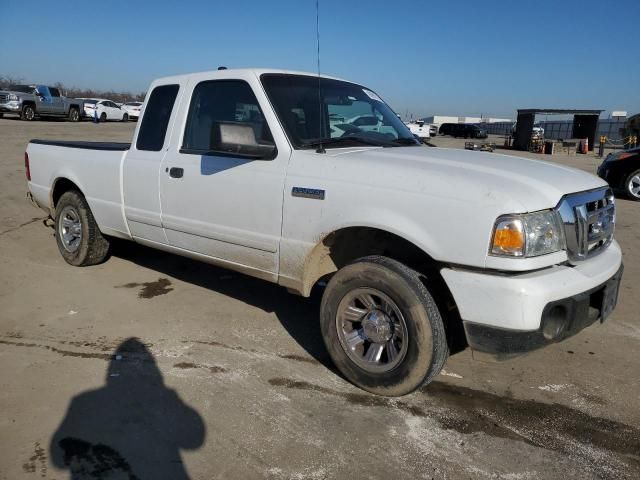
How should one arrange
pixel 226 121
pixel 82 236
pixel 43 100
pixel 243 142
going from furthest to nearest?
1. pixel 43 100
2. pixel 82 236
3. pixel 226 121
4. pixel 243 142

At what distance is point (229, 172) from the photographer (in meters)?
3.88

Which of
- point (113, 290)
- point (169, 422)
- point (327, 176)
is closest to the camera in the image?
point (169, 422)

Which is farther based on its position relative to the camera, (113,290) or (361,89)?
(113,290)

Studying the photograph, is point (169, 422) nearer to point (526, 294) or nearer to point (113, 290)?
point (526, 294)

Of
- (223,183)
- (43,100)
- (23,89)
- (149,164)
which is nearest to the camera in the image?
(223,183)

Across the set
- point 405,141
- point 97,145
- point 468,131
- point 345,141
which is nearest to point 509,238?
point 345,141

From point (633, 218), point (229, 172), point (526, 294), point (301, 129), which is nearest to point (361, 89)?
point (301, 129)

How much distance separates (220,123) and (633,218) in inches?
330

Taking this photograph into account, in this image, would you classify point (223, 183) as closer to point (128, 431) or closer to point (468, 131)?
point (128, 431)

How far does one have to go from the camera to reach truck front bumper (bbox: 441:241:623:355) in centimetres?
271

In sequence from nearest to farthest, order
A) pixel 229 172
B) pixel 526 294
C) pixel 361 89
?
pixel 526 294 → pixel 229 172 → pixel 361 89

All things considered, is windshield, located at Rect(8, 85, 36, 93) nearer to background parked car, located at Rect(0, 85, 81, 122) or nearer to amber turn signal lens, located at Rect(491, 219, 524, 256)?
background parked car, located at Rect(0, 85, 81, 122)

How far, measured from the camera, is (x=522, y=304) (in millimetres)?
2699

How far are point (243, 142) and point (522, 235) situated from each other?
1.91m
